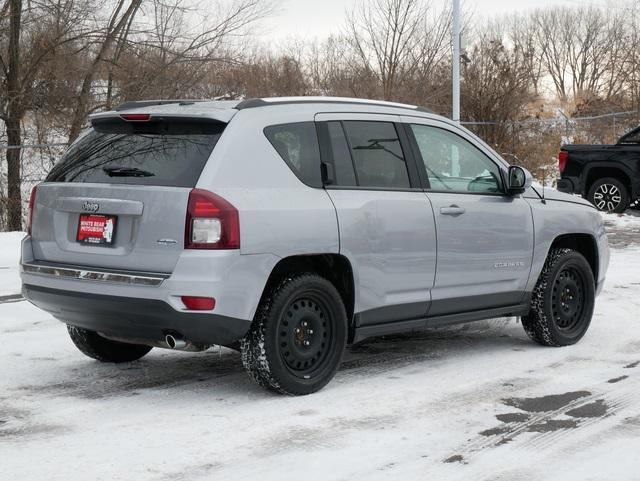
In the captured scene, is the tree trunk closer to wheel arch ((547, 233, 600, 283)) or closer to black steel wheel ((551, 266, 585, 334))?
wheel arch ((547, 233, 600, 283))

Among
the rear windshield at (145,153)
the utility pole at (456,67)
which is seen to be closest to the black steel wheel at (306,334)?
the rear windshield at (145,153)

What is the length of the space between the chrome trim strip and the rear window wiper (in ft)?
1.91

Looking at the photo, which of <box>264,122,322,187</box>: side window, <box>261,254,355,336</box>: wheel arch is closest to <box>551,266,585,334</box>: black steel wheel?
<box>261,254,355,336</box>: wheel arch

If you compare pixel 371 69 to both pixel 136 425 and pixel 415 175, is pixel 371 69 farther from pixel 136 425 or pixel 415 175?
pixel 136 425

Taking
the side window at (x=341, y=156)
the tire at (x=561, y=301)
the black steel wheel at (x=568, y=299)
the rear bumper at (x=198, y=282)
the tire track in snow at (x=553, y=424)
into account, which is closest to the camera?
the tire track in snow at (x=553, y=424)

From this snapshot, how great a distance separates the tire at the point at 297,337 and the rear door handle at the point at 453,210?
43.8 inches

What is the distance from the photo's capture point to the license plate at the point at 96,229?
6004 millimetres

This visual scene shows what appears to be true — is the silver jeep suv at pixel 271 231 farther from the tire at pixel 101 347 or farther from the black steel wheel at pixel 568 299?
the black steel wheel at pixel 568 299

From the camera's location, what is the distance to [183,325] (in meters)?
5.76

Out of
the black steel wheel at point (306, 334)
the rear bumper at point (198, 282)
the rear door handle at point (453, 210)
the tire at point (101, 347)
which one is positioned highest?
the rear door handle at point (453, 210)

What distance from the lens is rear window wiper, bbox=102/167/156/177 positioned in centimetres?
602

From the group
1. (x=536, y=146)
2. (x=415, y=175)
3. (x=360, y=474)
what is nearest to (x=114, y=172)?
(x=415, y=175)

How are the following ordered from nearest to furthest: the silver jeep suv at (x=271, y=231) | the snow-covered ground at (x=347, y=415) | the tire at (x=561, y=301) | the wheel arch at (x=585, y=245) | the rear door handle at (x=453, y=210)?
the snow-covered ground at (x=347, y=415), the silver jeep suv at (x=271, y=231), the rear door handle at (x=453, y=210), the tire at (x=561, y=301), the wheel arch at (x=585, y=245)

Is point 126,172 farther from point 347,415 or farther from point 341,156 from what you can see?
point 347,415
